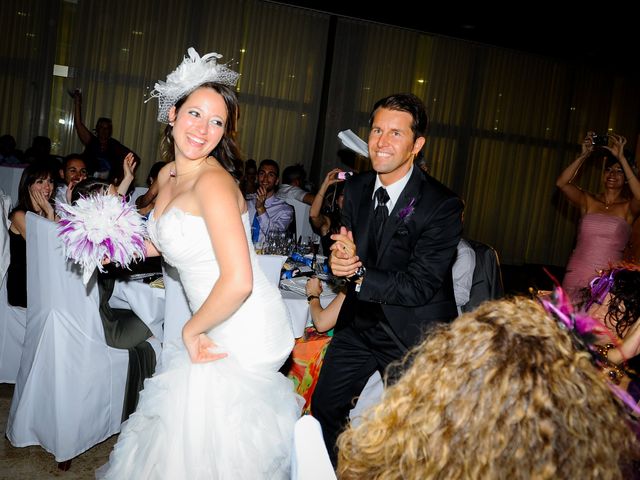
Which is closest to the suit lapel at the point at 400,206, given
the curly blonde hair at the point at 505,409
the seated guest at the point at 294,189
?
the curly blonde hair at the point at 505,409

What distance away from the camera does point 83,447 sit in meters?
2.78

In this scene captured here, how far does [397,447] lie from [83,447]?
7.69 ft

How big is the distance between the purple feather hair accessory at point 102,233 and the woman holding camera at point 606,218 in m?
3.40

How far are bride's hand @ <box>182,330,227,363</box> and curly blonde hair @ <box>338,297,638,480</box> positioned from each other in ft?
3.49

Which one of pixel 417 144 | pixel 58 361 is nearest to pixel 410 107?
pixel 417 144

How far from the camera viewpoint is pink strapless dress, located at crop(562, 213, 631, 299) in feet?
14.9

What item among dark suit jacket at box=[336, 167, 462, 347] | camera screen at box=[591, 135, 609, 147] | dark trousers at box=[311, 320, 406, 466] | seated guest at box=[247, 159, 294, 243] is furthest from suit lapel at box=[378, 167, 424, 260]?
camera screen at box=[591, 135, 609, 147]

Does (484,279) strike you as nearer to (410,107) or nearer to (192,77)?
(410,107)

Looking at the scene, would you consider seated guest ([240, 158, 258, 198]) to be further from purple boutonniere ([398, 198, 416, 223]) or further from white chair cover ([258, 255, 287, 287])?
purple boutonniere ([398, 198, 416, 223])

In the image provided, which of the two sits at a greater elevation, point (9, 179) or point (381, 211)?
point (381, 211)

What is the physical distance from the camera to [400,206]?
225cm

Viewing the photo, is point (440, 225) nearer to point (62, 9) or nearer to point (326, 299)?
point (326, 299)

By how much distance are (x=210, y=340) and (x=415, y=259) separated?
79cm

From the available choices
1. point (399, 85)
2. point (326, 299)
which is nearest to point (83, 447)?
point (326, 299)
